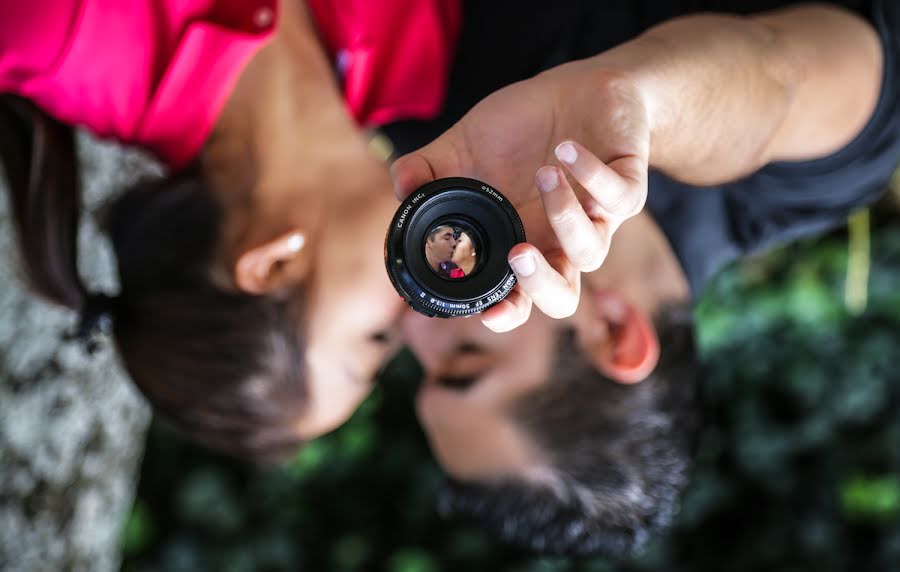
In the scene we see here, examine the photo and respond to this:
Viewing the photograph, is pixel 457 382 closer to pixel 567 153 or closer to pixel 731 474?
pixel 567 153

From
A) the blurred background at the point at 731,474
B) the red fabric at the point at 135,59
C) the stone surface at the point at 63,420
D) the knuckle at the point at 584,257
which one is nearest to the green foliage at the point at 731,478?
the blurred background at the point at 731,474

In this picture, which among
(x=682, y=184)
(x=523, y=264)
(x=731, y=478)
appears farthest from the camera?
(x=731, y=478)

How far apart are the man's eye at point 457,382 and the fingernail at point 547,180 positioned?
19.2 inches

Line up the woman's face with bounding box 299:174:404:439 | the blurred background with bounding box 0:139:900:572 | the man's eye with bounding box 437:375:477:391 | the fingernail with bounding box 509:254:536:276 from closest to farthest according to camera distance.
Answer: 1. the fingernail with bounding box 509:254:536:276
2. the woman's face with bounding box 299:174:404:439
3. the man's eye with bounding box 437:375:477:391
4. the blurred background with bounding box 0:139:900:572

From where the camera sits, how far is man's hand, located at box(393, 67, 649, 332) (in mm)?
512

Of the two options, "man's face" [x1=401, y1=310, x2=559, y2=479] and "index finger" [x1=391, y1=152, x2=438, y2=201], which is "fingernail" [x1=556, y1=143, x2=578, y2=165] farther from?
"man's face" [x1=401, y1=310, x2=559, y2=479]

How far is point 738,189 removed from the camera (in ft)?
3.53

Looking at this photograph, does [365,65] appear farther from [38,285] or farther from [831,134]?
[831,134]

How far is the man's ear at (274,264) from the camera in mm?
875

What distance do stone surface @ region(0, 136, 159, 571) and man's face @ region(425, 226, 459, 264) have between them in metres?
0.70

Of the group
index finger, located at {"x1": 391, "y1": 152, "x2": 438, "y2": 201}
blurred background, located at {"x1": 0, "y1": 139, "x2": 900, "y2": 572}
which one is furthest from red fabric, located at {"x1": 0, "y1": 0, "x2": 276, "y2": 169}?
blurred background, located at {"x1": 0, "y1": 139, "x2": 900, "y2": 572}

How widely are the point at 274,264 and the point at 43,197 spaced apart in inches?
11.7

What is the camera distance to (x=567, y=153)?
0.52m

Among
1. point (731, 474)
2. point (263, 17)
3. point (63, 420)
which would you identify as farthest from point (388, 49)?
point (731, 474)
